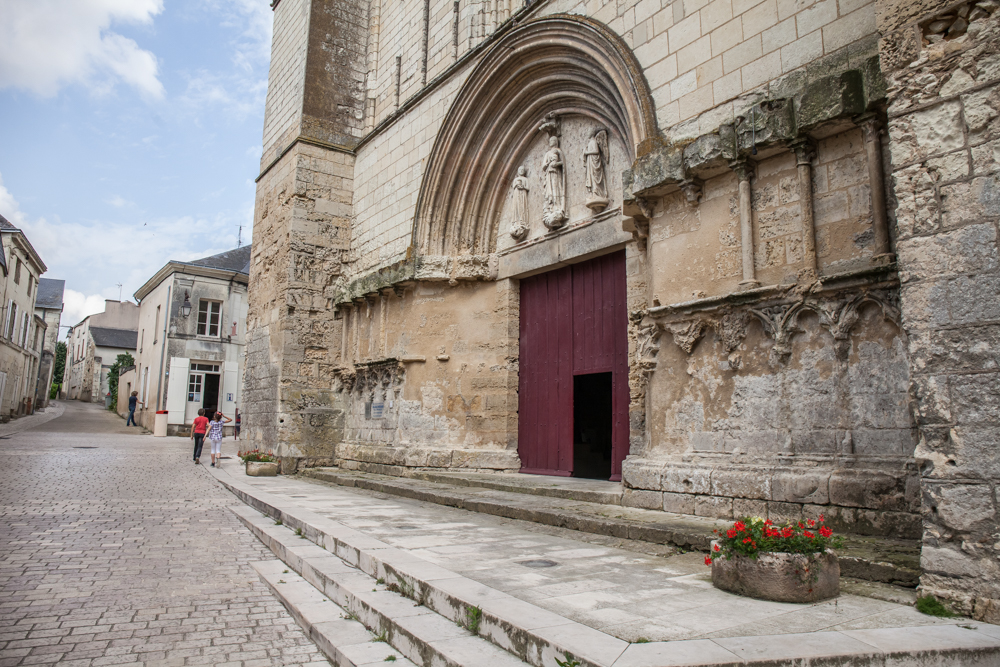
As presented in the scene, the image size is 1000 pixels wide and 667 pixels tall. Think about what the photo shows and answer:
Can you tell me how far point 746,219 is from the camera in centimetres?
437

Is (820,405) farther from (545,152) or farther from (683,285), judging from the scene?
(545,152)

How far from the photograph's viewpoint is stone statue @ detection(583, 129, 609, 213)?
6.47 metres

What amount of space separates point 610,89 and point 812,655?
17.2 feet

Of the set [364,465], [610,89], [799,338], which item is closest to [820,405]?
[799,338]

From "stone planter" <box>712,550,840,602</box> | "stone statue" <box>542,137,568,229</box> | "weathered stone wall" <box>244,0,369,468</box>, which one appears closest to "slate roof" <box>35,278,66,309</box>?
"weathered stone wall" <box>244,0,369,468</box>

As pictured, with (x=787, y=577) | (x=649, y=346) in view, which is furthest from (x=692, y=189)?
(x=787, y=577)

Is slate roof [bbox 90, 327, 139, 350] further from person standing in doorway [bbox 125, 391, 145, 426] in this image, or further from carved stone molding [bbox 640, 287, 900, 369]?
carved stone molding [bbox 640, 287, 900, 369]

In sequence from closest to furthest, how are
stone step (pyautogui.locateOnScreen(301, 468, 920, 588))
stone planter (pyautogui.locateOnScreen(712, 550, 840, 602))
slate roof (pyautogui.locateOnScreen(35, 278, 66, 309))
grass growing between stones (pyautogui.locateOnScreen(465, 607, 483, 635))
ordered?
1. grass growing between stones (pyautogui.locateOnScreen(465, 607, 483, 635))
2. stone planter (pyautogui.locateOnScreen(712, 550, 840, 602))
3. stone step (pyautogui.locateOnScreen(301, 468, 920, 588))
4. slate roof (pyautogui.locateOnScreen(35, 278, 66, 309))

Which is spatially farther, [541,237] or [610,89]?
[541,237]

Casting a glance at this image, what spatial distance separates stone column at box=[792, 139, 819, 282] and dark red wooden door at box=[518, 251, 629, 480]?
2401mm

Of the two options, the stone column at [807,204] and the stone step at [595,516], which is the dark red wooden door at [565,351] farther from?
the stone column at [807,204]

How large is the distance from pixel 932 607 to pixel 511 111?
6553 millimetres

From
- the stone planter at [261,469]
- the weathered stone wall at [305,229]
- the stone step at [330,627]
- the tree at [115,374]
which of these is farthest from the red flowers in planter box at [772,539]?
the tree at [115,374]

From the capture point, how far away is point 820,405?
3854 mm
